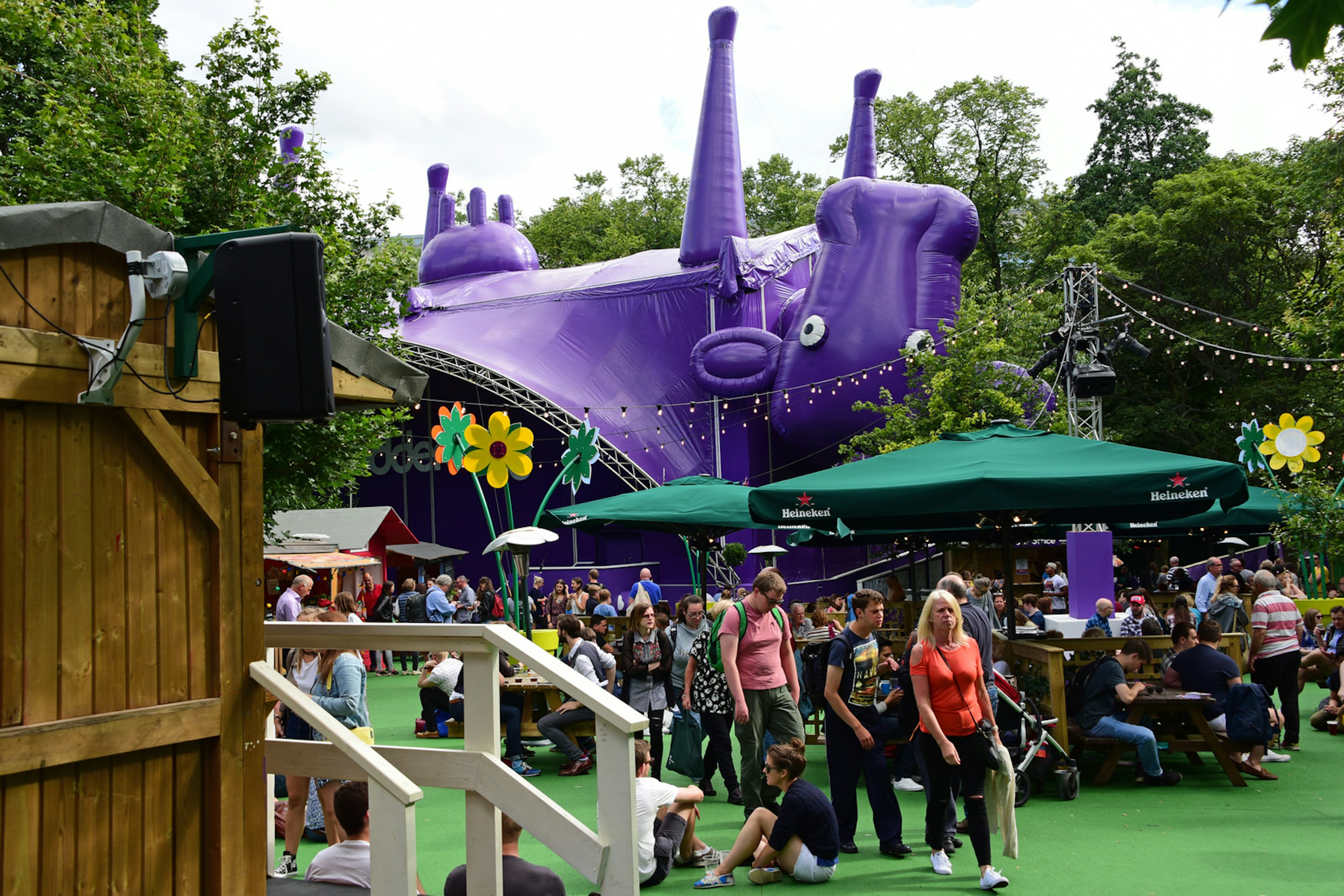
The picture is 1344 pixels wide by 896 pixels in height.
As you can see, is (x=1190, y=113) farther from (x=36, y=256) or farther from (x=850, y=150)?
(x=36, y=256)

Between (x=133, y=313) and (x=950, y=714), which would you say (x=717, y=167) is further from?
(x=133, y=313)

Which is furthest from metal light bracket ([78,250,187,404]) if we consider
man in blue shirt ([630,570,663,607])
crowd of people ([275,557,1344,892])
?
man in blue shirt ([630,570,663,607])

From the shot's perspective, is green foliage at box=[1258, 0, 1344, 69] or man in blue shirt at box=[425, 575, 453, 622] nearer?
green foliage at box=[1258, 0, 1344, 69]

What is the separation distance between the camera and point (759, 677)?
7.27 metres

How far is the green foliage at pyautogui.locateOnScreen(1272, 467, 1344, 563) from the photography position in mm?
19156

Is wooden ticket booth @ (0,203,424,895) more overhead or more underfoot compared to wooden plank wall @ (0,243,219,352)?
more underfoot

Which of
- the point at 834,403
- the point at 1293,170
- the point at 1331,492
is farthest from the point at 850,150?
the point at 1331,492

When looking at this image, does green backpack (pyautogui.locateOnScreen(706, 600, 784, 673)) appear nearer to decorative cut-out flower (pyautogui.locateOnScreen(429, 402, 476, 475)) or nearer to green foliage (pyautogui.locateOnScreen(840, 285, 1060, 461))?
decorative cut-out flower (pyautogui.locateOnScreen(429, 402, 476, 475))

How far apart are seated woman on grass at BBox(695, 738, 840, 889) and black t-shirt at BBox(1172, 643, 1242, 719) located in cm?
398

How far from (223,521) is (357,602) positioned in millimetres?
18667

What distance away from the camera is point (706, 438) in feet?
88.7

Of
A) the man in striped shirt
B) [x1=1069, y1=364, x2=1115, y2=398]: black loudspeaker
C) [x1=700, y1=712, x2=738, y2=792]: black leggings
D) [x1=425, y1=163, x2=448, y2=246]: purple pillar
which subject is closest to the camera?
[x1=700, y1=712, x2=738, y2=792]: black leggings

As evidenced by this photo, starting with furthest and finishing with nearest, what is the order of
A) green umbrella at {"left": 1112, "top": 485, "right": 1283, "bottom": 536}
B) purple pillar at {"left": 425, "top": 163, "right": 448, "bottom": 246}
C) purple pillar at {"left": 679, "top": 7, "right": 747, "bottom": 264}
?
purple pillar at {"left": 425, "top": 163, "right": 448, "bottom": 246} < purple pillar at {"left": 679, "top": 7, "right": 747, "bottom": 264} < green umbrella at {"left": 1112, "top": 485, "right": 1283, "bottom": 536}

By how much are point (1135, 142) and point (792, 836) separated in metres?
43.2
